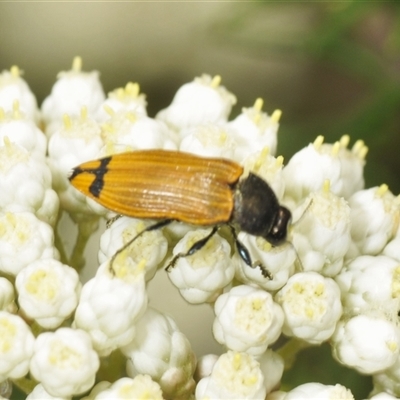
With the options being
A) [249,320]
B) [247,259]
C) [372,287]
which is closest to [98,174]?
[247,259]

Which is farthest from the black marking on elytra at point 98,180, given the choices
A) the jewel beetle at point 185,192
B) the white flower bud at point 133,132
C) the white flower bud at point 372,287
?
the white flower bud at point 372,287

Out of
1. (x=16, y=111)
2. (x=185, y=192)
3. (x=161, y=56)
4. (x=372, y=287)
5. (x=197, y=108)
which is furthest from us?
(x=161, y=56)

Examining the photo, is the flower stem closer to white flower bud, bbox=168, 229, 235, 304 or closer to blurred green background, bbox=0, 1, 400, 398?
white flower bud, bbox=168, 229, 235, 304

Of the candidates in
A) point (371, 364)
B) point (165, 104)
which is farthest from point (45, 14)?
point (371, 364)

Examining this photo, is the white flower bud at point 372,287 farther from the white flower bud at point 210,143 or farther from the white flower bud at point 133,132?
the white flower bud at point 133,132

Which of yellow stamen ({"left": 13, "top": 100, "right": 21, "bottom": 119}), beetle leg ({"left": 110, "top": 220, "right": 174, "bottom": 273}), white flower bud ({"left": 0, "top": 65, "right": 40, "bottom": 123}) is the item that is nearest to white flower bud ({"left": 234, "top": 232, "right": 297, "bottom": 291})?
beetle leg ({"left": 110, "top": 220, "right": 174, "bottom": 273})

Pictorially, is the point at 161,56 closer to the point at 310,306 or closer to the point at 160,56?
the point at 160,56

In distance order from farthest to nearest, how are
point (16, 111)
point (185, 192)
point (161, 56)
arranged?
point (161, 56), point (16, 111), point (185, 192)
